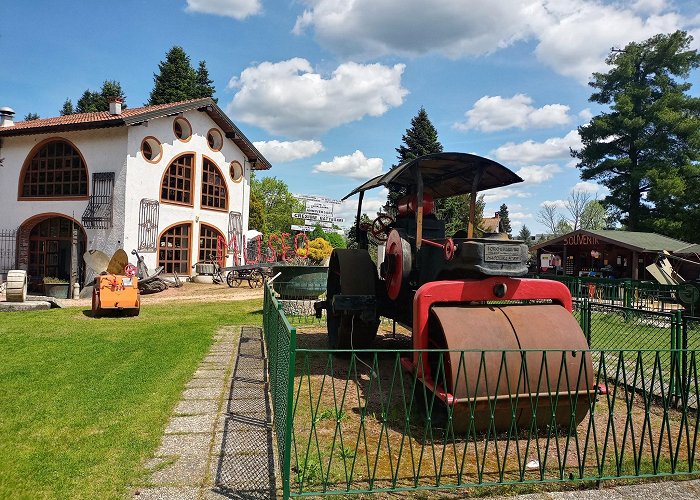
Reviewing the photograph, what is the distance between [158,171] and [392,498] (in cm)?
2038

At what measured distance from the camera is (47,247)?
21.8 meters

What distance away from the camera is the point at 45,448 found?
12.5 ft

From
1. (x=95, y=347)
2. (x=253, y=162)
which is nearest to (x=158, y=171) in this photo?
(x=253, y=162)

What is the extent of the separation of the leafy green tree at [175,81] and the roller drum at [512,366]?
39076 millimetres

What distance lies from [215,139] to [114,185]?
6.05 m

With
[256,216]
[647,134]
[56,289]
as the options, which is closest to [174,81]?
[256,216]

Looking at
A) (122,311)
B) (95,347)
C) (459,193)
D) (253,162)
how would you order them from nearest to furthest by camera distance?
(459,193) → (95,347) → (122,311) → (253,162)

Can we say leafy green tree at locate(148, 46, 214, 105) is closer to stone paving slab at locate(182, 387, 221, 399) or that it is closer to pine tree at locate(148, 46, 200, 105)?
pine tree at locate(148, 46, 200, 105)

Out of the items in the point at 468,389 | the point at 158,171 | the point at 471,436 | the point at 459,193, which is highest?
the point at 158,171

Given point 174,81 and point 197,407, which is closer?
point 197,407

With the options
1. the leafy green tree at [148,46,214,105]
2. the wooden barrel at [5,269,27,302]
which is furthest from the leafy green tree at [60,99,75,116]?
the wooden barrel at [5,269,27,302]

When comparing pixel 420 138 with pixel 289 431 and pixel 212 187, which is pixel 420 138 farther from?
pixel 289 431

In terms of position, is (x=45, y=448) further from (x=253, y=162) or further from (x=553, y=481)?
(x=253, y=162)

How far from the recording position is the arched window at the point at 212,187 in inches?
934
